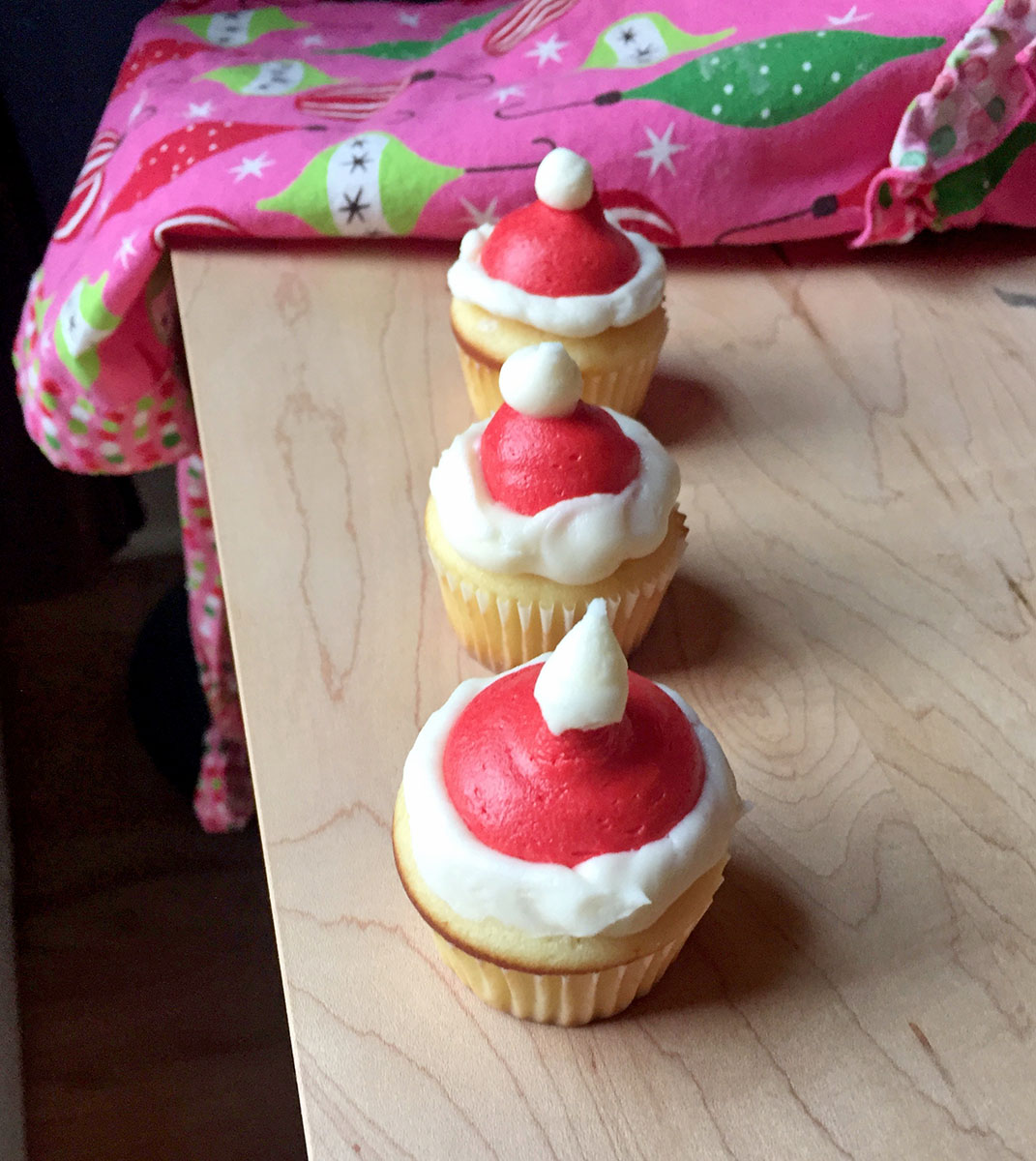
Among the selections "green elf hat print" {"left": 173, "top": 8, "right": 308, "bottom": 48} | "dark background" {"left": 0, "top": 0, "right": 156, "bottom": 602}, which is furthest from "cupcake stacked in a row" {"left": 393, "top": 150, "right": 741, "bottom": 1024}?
"dark background" {"left": 0, "top": 0, "right": 156, "bottom": 602}

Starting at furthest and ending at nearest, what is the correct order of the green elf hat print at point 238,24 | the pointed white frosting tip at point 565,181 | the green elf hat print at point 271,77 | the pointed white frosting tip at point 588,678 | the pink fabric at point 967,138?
the green elf hat print at point 238,24, the green elf hat print at point 271,77, the pink fabric at point 967,138, the pointed white frosting tip at point 565,181, the pointed white frosting tip at point 588,678

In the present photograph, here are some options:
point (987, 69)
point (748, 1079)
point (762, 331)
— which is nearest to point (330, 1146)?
point (748, 1079)

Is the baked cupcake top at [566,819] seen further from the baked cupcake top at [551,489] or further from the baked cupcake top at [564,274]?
the baked cupcake top at [564,274]

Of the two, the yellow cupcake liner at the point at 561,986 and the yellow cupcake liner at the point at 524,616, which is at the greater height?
the yellow cupcake liner at the point at 524,616

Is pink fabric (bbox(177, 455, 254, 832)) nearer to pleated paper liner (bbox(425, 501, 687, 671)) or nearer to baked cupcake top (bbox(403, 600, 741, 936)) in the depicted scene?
pleated paper liner (bbox(425, 501, 687, 671))

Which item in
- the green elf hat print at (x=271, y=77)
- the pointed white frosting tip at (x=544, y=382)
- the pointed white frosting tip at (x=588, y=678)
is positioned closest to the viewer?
the pointed white frosting tip at (x=588, y=678)

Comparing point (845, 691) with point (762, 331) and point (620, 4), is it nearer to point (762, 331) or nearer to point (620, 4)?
point (762, 331)

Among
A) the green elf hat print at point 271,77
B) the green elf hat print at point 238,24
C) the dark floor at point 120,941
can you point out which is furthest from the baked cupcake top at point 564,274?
the dark floor at point 120,941
